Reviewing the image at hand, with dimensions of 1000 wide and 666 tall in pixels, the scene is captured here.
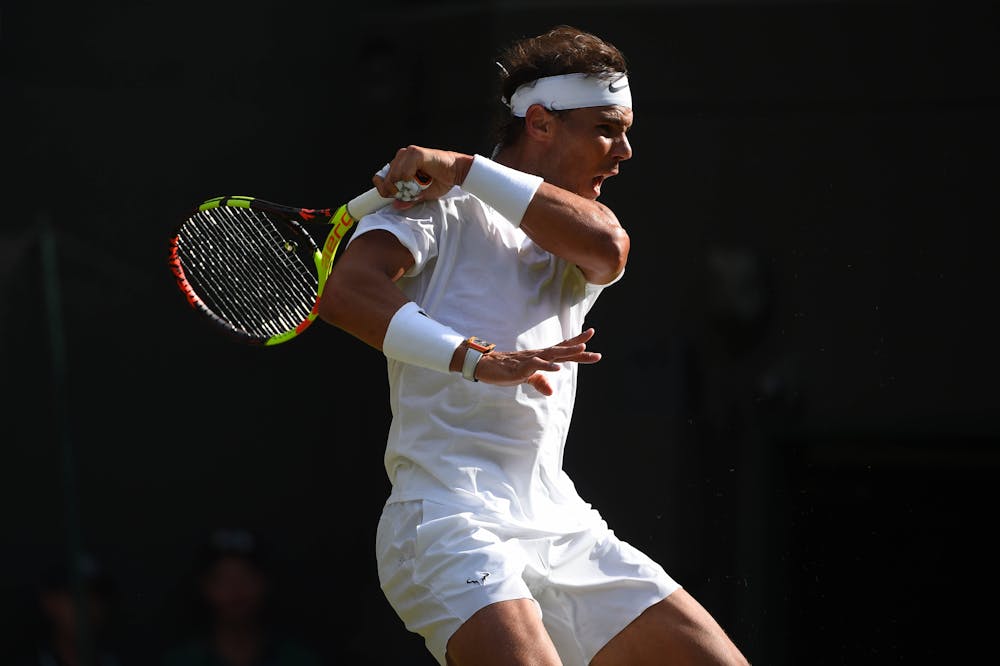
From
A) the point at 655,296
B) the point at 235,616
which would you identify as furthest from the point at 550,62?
the point at 235,616

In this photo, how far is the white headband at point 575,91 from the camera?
3100mm

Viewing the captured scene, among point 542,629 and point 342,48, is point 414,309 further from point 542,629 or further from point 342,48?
point 342,48

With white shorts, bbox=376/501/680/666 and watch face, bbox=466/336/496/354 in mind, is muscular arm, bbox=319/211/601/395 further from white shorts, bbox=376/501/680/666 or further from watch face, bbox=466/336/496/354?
white shorts, bbox=376/501/680/666

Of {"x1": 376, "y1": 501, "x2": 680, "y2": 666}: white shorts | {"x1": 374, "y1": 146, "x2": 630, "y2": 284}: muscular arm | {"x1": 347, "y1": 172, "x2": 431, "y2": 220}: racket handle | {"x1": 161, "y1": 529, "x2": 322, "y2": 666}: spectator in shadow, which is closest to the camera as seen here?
{"x1": 376, "y1": 501, "x2": 680, "y2": 666}: white shorts

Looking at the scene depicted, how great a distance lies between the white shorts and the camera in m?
2.70

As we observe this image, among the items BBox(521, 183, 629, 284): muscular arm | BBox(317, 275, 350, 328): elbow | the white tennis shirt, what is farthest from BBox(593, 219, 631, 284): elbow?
BBox(317, 275, 350, 328): elbow

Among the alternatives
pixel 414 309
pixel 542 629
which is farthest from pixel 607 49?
pixel 542 629

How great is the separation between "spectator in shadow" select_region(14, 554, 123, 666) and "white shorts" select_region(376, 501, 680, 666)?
6.95 feet

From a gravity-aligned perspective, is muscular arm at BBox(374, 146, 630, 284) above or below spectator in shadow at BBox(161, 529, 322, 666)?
above

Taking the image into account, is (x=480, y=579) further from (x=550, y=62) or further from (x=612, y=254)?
(x=550, y=62)

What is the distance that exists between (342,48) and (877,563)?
226 centimetres

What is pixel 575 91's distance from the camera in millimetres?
3102

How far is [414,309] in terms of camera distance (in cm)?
277

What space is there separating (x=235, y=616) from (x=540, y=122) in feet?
7.54
